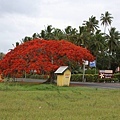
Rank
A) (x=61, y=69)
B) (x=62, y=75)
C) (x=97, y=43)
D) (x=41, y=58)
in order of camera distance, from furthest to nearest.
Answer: (x=97, y=43)
(x=41, y=58)
(x=61, y=69)
(x=62, y=75)

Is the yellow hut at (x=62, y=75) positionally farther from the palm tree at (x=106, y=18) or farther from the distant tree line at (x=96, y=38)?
the palm tree at (x=106, y=18)

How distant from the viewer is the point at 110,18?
257ft

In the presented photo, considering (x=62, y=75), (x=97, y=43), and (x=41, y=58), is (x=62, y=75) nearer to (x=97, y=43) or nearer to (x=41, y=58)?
(x=41, y=58)

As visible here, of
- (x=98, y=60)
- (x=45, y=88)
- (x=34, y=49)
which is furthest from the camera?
(x=98, y=60)

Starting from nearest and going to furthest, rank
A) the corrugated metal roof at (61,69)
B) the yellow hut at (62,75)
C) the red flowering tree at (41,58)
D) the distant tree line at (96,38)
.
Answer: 1. the yellow hut at (62,75)
2. the corrugated metal roof at (61,69)
3. the red flowering tree at (41,58)
4. the distant tree line at (96,38)

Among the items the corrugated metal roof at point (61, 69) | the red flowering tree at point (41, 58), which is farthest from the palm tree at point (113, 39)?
the corrugated metal roof at point (61, 69)

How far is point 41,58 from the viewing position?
30078 mm

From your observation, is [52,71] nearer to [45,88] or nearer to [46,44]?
[46,44]

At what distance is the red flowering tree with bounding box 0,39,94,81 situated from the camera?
29.9m

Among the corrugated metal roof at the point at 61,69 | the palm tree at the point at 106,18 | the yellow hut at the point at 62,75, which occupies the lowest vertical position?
the yellow hut at the point at 62,75

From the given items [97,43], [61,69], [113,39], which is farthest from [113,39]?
[61,69]

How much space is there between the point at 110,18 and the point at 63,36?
19.4m

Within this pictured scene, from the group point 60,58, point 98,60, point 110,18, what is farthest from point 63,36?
point 60,58

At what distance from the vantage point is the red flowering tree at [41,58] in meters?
29.9
